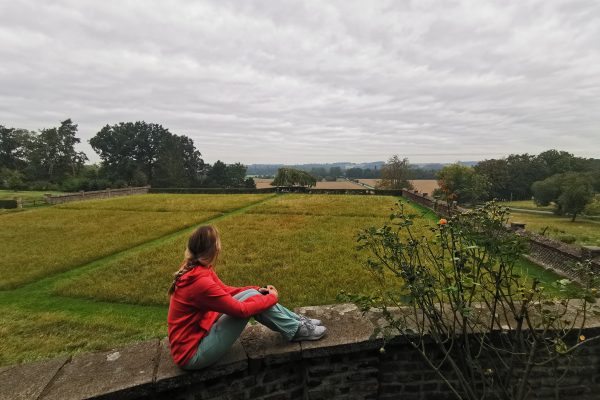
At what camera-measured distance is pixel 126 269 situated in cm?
684

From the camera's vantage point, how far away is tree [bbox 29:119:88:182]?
149ft

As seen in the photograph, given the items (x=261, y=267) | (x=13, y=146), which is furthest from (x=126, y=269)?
(x=13, y=146)

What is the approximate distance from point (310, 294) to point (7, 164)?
62.6m

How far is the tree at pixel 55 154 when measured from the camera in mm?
45406

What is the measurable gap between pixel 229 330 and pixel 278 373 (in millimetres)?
582

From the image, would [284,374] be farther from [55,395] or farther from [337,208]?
[337,208]

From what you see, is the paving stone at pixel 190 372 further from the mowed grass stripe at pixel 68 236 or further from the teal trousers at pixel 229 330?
the mowed grass stripe at pixel 68 236

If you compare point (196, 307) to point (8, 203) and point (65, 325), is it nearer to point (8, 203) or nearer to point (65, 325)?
point (65, 325)

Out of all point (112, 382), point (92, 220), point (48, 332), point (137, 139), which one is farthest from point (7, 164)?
point (112, 382)

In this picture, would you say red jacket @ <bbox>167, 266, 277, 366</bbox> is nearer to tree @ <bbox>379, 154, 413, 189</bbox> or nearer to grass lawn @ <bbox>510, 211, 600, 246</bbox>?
grass lawn @ <bbox>510, 211, 600, 246</bbox>

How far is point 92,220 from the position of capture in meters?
13.2

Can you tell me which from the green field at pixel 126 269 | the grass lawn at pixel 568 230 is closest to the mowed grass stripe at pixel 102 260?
the green field at pixel 126 269

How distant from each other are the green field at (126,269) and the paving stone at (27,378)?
164 centimetres

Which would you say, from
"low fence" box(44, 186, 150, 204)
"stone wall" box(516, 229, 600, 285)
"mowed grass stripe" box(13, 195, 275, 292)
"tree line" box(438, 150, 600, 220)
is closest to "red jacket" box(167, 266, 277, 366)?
"mowed grass stripe" box(13, 195, 275, 292)
